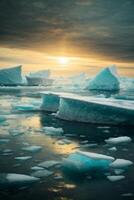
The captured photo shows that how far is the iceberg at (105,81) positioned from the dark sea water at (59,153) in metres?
17.2

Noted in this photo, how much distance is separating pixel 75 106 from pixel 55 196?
18.2ft

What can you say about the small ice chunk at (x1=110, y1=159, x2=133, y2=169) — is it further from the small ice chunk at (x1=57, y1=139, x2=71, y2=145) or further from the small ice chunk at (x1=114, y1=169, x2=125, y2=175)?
the small ice chunk at (x1=57, y1=139, x2=71, y2=145)

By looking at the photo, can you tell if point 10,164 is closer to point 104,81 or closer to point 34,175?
point 34,175

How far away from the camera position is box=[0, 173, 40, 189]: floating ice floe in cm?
424

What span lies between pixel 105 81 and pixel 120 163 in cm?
2310

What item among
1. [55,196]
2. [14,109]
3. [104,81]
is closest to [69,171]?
[55,196]

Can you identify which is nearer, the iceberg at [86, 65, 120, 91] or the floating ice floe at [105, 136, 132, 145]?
the floating ice floe at [105, 136, 132, 145]

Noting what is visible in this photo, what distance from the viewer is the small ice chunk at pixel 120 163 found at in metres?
5.11

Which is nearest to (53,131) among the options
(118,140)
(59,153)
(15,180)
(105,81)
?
(118,140)

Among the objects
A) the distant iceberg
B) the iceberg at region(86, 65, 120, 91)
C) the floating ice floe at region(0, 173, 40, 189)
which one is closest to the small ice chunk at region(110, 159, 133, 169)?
the floating ice floe at region(0, 173, 40, 189)

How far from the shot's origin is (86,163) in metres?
4.77

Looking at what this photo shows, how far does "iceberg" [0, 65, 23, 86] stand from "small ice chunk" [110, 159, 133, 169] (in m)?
24.7

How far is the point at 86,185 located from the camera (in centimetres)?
432

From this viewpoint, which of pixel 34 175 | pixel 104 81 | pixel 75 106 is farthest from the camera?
pixel 104 81
